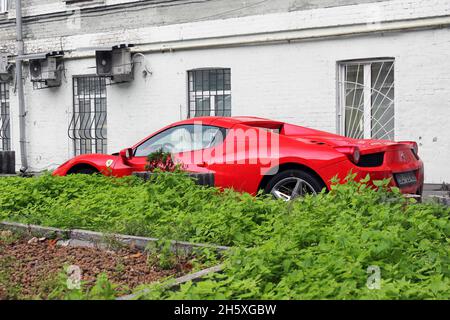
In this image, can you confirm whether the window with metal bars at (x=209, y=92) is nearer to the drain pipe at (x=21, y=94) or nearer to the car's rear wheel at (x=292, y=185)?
the drain pipe at (x=21, y=94)

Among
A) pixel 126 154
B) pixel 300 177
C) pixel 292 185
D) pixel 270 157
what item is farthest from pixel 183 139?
pixel 300 177

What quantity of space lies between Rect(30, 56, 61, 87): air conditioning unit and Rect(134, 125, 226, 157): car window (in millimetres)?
8659

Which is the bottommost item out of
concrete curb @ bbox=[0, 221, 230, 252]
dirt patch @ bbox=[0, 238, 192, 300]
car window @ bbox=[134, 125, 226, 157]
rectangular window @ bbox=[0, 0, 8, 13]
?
dirt patch @ bbox=[0, 238, 192, 300]

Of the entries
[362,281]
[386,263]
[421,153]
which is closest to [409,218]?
[386,263]

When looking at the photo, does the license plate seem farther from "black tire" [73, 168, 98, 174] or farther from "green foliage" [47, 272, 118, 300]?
"green foliage" [47, 272, 118, 300]

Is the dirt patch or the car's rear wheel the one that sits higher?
the car's rear wheel

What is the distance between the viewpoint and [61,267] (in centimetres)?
530

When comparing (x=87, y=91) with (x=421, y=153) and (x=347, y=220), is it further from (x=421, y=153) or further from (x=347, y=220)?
(x=347, y=220)

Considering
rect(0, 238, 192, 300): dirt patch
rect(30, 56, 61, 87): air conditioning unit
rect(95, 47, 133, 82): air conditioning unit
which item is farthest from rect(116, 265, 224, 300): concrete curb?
rect(30, 56, 61, 87): air conditioning unit

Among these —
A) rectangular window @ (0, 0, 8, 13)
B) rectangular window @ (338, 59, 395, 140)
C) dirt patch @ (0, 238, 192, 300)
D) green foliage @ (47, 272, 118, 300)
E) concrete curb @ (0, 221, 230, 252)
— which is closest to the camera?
green foliage @ (47, 272, 118, 300)

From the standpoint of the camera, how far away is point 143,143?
395 inches

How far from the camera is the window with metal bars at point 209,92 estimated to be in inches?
607

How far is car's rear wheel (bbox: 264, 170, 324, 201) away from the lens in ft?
27.2

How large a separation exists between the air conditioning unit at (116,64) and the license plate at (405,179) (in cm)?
925
